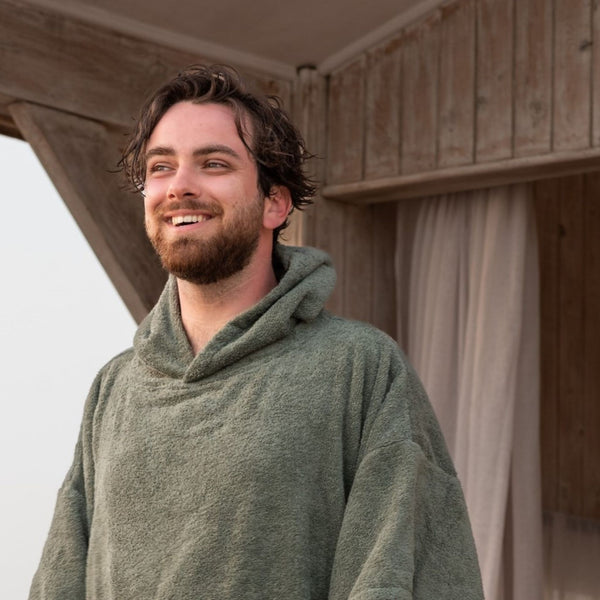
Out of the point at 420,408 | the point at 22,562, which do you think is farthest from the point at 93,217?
the point at 420,408

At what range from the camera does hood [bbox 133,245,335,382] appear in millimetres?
1491

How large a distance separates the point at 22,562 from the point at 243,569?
1937mm

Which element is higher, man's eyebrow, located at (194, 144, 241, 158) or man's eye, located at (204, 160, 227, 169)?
man's eyebrow, located at (194, 144, 241, 158)

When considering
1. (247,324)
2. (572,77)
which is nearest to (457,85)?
(572,77)

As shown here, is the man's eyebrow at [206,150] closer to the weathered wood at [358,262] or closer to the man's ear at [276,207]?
the man's ear at [276,207]

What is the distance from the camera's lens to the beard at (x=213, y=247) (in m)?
1.47

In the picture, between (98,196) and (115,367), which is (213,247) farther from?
(98,196)

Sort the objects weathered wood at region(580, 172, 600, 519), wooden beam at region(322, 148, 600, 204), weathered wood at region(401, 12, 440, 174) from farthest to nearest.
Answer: weathered wood at region(580, 172, 600, 519) → weathered wood at region(401, 12, 440, 174) → wooden beam at region(322, 148, 600, 204)

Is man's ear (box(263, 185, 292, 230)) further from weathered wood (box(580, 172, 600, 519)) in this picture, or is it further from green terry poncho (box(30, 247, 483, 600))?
weathered wood (box(580, 172, 600, 519))

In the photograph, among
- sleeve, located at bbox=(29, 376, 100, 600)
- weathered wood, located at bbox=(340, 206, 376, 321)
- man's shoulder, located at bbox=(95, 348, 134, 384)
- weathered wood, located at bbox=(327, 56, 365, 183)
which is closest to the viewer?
sleeve, located at bbox=(29, 376, 100, 600)

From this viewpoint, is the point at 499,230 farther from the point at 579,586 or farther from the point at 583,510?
the point at 583,510

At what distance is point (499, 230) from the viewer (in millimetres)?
3334

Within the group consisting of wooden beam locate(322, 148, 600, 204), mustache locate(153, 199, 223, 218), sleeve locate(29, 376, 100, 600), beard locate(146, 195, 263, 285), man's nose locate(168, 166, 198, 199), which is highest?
wooden beam locate(322, 148, 600, 204)

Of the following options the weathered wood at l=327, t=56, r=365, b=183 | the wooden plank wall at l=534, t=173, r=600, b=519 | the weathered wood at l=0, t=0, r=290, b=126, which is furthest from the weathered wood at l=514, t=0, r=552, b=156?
the wooden plank wall at l=534, t=173, r=600, b=519
